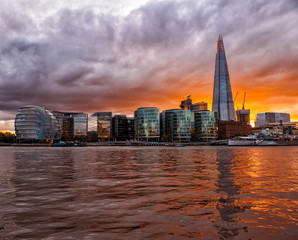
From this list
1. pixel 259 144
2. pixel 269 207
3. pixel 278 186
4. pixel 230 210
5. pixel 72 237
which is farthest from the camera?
pixel 259 144

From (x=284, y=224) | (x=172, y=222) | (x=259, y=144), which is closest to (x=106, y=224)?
(x=172, y=222)

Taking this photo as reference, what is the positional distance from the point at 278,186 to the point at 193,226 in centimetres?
1112

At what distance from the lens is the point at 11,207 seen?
428 inches

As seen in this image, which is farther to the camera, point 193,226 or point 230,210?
point 230,210

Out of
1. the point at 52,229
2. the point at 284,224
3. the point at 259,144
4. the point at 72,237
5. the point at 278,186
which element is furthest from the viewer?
the point at 259,144

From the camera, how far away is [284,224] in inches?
335

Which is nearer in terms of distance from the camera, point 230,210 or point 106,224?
point 106,224

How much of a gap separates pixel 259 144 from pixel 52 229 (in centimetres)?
19480

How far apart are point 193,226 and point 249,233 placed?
184 cm

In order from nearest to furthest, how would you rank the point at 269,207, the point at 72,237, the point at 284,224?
the point at 72,237 < the point at 284,224 < the point at 269,207

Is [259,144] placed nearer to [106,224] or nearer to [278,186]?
[278,186]

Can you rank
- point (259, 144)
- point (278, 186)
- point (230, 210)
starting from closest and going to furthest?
1. point (230, 210)
2. point (278, 186)
3. point (259, 144)

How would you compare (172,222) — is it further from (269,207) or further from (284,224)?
(269,207)

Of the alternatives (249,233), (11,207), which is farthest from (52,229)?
(249,233)
